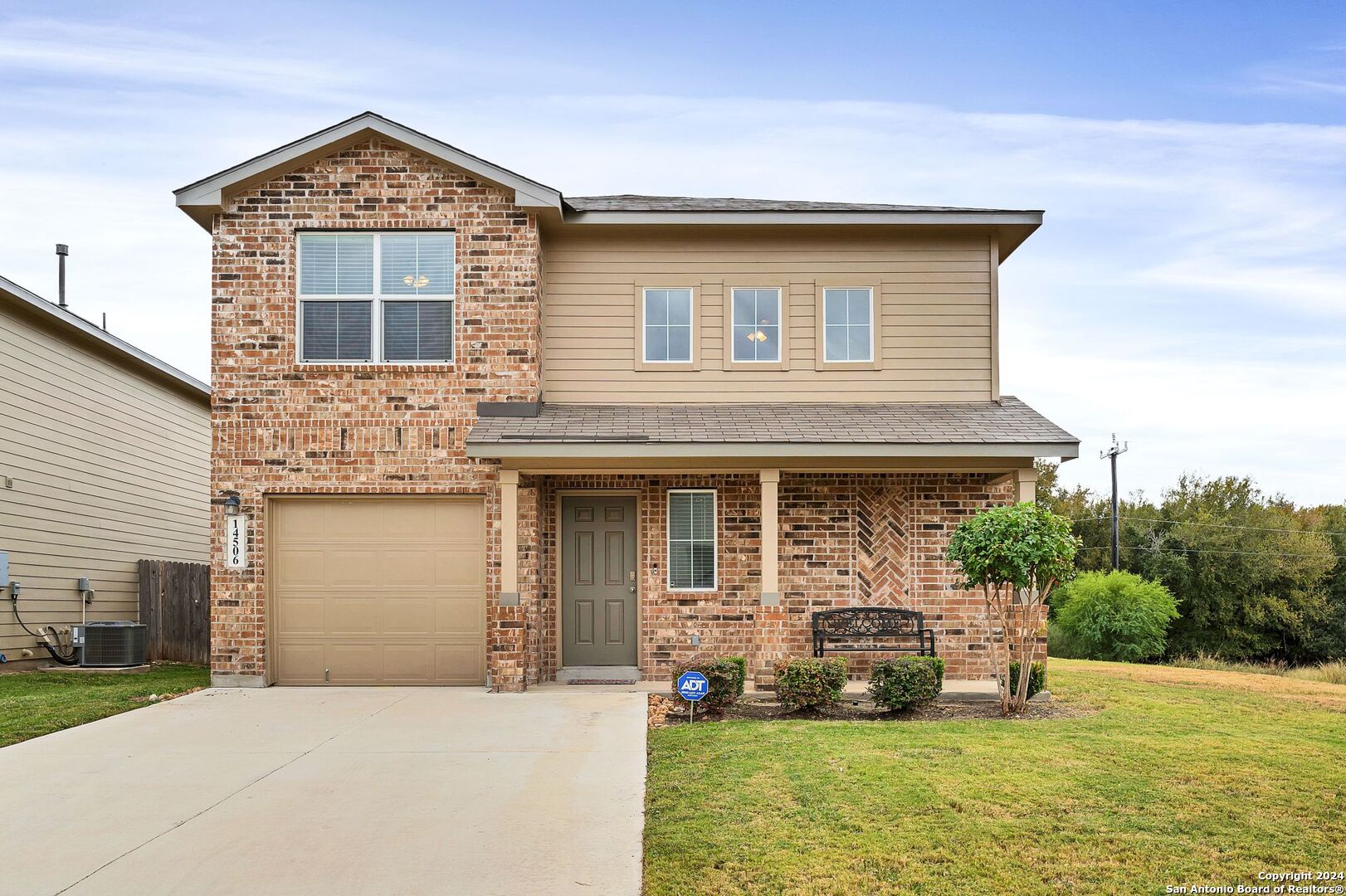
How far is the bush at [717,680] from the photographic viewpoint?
33.0 feet

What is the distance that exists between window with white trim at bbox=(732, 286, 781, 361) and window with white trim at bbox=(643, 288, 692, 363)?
1.92 feet

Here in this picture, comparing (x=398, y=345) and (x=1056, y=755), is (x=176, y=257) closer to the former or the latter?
(x=398, y=345)

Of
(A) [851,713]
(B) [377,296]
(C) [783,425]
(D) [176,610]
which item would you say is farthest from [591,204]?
(D) [176,610]

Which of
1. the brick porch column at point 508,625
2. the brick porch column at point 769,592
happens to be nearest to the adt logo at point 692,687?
the brick porch column at point 769,592

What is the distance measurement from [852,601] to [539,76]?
1263cm

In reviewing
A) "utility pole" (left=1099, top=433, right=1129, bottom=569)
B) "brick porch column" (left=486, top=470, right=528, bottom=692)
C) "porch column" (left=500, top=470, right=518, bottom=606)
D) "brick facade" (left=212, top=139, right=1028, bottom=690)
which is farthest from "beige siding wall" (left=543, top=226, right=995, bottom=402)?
"utility pole" (left=1099, top=433, right=1129, bottom=569)

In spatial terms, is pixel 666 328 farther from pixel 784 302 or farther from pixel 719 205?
pixel 719 205

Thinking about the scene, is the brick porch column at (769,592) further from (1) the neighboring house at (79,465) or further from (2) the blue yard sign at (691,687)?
(1) the neighboring house at (79,465)

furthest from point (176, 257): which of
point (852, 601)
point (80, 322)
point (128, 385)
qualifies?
point (852, 601)

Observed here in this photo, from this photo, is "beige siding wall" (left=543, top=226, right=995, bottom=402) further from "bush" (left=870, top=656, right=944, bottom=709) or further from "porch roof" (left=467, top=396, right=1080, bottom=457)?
"bush" (left=870, top=656, right=944, bottom=709)

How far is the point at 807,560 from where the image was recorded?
40.9 feet

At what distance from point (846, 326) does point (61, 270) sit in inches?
591

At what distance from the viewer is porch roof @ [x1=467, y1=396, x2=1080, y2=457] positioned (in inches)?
443

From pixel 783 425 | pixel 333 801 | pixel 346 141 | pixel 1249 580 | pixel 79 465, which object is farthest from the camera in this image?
pixel 1249 580
